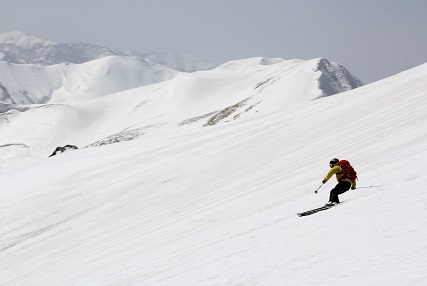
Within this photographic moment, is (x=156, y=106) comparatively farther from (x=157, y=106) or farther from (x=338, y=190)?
(x=338, y=190)

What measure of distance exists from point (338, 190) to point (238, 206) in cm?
579

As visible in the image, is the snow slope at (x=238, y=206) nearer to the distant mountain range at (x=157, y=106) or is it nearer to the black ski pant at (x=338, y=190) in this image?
the black ski pant at (x=338, y=190)

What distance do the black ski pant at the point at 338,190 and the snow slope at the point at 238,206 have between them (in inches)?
17.1

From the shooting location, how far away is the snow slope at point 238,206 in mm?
8023

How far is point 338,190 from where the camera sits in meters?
12.0

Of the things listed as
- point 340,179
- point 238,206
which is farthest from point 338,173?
point 238,206

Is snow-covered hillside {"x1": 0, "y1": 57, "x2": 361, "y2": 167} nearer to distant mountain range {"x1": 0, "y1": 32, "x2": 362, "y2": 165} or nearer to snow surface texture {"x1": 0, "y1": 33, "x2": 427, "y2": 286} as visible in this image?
distant mountain range {"x1": 0, "y1": 32, "x2": 362, "y2": 165}

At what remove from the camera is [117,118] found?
143 m

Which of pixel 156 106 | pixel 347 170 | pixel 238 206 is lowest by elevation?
pixel 238 206

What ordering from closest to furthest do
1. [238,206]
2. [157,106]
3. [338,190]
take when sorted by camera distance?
[338,190]
[238,206]
[157,106]

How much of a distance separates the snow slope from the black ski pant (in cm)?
43

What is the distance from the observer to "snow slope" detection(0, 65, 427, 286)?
26.3 feet

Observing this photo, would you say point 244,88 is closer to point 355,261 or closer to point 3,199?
point 3,199

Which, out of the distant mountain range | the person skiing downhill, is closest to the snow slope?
the person skiing downhill
